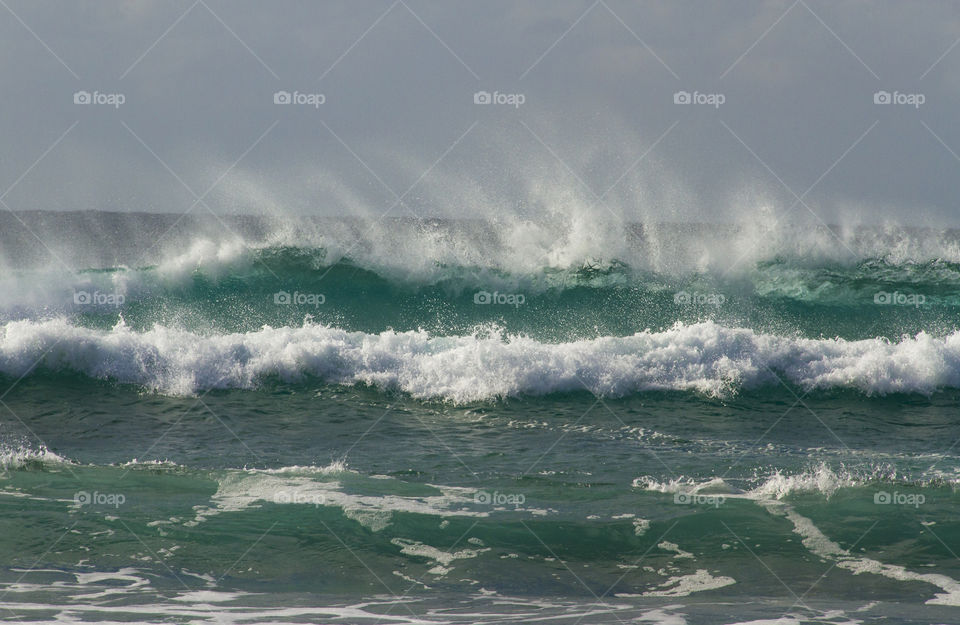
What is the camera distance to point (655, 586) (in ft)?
19.6

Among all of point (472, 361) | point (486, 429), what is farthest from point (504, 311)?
Answer: point (486, 429)

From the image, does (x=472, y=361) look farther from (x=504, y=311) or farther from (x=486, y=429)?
(x=504, y=311)

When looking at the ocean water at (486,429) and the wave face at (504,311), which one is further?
the wave face at (504,311)

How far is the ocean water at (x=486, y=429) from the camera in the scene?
19.5ft

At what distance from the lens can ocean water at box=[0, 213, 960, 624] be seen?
19.5ft

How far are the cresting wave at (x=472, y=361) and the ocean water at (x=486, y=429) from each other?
0.16 feet

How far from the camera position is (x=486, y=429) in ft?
34.2

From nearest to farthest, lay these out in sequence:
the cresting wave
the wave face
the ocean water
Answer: the ocean water
the cresting wave
the wave face

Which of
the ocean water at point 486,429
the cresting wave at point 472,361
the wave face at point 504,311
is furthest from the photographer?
the wave face at point 504,311

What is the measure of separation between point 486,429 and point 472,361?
80.6 inches

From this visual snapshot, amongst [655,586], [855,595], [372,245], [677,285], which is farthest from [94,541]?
[677,285]

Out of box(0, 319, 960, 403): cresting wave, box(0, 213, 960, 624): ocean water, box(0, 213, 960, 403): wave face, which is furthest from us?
box(0, 213, 960, 403): wave face

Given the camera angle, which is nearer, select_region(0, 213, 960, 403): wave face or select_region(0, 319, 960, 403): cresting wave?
select_region(0, 319, 960, 403): cresting wave

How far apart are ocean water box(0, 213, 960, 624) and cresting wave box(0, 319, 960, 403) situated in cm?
5
